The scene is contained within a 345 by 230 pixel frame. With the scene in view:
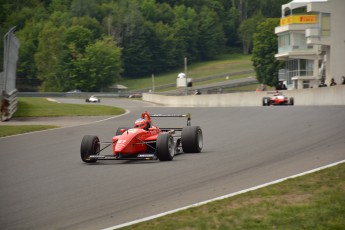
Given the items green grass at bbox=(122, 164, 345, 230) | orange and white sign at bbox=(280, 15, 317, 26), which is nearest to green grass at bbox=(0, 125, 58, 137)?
green grass at bbox=(122, 164, 345, 230)

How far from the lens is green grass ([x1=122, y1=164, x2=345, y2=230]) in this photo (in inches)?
359

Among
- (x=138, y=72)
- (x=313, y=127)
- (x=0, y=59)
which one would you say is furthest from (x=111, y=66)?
(x=313, y=127)

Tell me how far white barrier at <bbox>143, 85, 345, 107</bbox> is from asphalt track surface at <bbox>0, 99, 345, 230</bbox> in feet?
58.7

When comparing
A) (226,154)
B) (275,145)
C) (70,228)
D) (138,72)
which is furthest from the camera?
(138,72)

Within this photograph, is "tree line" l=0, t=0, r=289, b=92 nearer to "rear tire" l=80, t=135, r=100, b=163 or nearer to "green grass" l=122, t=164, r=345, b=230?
"rear tire" l=80, t=135, r=100, b=163

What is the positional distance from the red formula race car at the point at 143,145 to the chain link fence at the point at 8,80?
19669mm

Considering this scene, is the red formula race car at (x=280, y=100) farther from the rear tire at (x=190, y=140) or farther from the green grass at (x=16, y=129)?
the rear tire at (x=190, y=140)

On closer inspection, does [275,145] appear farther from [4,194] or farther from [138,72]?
[138,72]

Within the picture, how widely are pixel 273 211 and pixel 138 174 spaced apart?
4705mm

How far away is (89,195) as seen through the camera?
11859 mm

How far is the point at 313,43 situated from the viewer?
74500mm

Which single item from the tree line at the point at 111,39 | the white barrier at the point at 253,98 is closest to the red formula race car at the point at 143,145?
the white barrier at the point at 253,98

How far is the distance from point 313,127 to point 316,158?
24.9 ft

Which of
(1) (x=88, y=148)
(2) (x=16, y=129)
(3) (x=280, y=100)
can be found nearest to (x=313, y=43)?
(3) (x=280, y=100)
